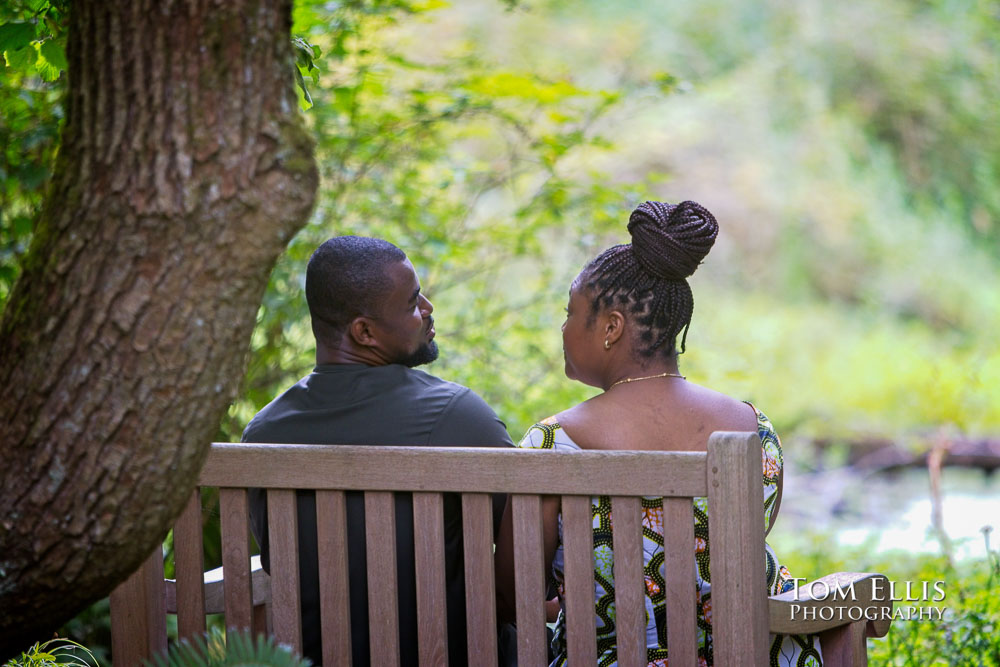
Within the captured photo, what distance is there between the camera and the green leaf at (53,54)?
2.05 metres

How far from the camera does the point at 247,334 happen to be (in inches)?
56.6

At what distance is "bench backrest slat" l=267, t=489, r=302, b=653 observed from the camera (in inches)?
76.5

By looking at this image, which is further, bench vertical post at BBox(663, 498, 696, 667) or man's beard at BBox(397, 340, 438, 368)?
man's beard at BBox(397, 340, 438, 368)

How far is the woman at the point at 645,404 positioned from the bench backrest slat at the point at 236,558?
19.6 inches

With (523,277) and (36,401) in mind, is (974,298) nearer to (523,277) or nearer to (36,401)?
(523,277)

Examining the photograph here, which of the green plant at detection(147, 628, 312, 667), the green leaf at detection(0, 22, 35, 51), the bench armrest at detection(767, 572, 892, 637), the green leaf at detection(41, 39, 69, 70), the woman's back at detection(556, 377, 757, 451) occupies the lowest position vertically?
the bench armrest at detection(767, 572, 892, 637)

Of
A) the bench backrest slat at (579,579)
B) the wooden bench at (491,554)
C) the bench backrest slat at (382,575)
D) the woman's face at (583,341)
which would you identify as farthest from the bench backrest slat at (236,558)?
the woman's face at (583,341)

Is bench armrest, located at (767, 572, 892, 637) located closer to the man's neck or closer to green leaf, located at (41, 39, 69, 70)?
the man's neck

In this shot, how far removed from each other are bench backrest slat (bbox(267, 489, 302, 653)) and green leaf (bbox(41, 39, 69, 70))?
959mm

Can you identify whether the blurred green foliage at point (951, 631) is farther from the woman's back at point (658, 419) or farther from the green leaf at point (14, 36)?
the green leaf at point (14, 36)

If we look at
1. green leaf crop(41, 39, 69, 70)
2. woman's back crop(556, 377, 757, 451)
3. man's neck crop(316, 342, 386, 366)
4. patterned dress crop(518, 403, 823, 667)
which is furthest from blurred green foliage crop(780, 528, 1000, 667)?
green leaf crop(41, 39, 69, 70)

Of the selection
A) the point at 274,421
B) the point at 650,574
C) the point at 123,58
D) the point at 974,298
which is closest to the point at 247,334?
the point at 123,58

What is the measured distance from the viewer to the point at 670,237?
7.00 ft

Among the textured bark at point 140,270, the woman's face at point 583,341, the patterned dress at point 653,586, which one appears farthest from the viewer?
the woman's face at point 583,341
